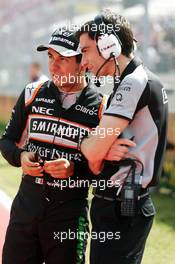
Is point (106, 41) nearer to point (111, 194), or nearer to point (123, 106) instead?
point (123, 106)

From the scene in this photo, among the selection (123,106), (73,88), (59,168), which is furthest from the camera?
(73,88)

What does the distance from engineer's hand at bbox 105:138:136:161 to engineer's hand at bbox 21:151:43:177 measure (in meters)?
0.53

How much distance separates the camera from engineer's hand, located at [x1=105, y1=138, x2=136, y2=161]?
9.14 feet

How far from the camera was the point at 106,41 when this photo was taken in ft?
9.44

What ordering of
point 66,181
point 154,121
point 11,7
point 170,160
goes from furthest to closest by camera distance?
point 11,7, point 170,160, point 66,181, point 154,121

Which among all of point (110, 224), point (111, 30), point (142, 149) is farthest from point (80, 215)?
point (111, 30)

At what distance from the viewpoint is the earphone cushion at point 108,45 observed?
283cm

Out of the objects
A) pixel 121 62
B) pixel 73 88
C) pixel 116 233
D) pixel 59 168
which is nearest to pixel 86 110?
pixel 73 88

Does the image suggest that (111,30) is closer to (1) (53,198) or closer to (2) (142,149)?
(2) (142,149)

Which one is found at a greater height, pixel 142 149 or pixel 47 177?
pixel 142 149

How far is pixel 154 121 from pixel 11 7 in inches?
714

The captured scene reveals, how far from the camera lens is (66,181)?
329cm

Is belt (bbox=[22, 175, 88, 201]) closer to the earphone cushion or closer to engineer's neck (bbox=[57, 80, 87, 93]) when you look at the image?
engineer's neck (bbox=[57, 80, 87, 93])

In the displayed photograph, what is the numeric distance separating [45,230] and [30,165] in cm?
38
